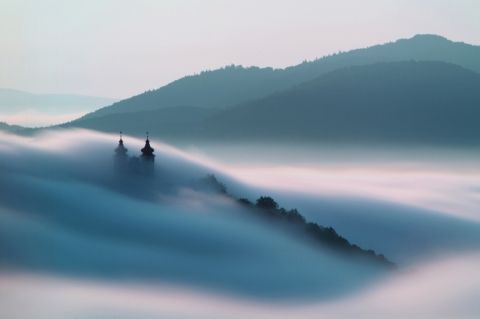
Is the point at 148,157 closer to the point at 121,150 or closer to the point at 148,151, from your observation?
the point at 148,151

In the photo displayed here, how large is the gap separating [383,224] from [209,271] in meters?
40.2

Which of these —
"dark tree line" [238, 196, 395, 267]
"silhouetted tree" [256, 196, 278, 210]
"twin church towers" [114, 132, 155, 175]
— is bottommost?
"dark tree line" [238, 196, 395, 267]

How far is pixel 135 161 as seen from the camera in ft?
183

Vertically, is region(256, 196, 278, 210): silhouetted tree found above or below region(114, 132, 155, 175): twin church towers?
below

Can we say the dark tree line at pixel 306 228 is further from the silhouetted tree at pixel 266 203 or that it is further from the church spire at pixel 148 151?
the church spire at pixel 148 151

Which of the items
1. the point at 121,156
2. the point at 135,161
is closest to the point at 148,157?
the point at 135,161

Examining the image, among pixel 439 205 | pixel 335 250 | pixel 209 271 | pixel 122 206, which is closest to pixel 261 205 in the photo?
Answer: pixel 335 250

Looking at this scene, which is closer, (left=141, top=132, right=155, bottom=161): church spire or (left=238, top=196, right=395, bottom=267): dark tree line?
(left=238, top=196, right=395, bottom=267): dark tree line

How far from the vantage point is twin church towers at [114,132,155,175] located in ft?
181

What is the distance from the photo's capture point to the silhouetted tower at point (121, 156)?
55750 millimetres

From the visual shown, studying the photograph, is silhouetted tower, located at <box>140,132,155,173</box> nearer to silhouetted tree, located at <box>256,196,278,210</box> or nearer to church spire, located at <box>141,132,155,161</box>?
church spire, located at <box>141,132,155,161</box>

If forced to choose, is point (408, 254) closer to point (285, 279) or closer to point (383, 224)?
point (383, 224)

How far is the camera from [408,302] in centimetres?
3606

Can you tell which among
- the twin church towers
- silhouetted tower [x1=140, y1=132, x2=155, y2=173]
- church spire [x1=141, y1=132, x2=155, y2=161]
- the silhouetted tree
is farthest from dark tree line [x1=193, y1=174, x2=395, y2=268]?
church spire [x1=141, y1=132, x2=155, y2=161]
